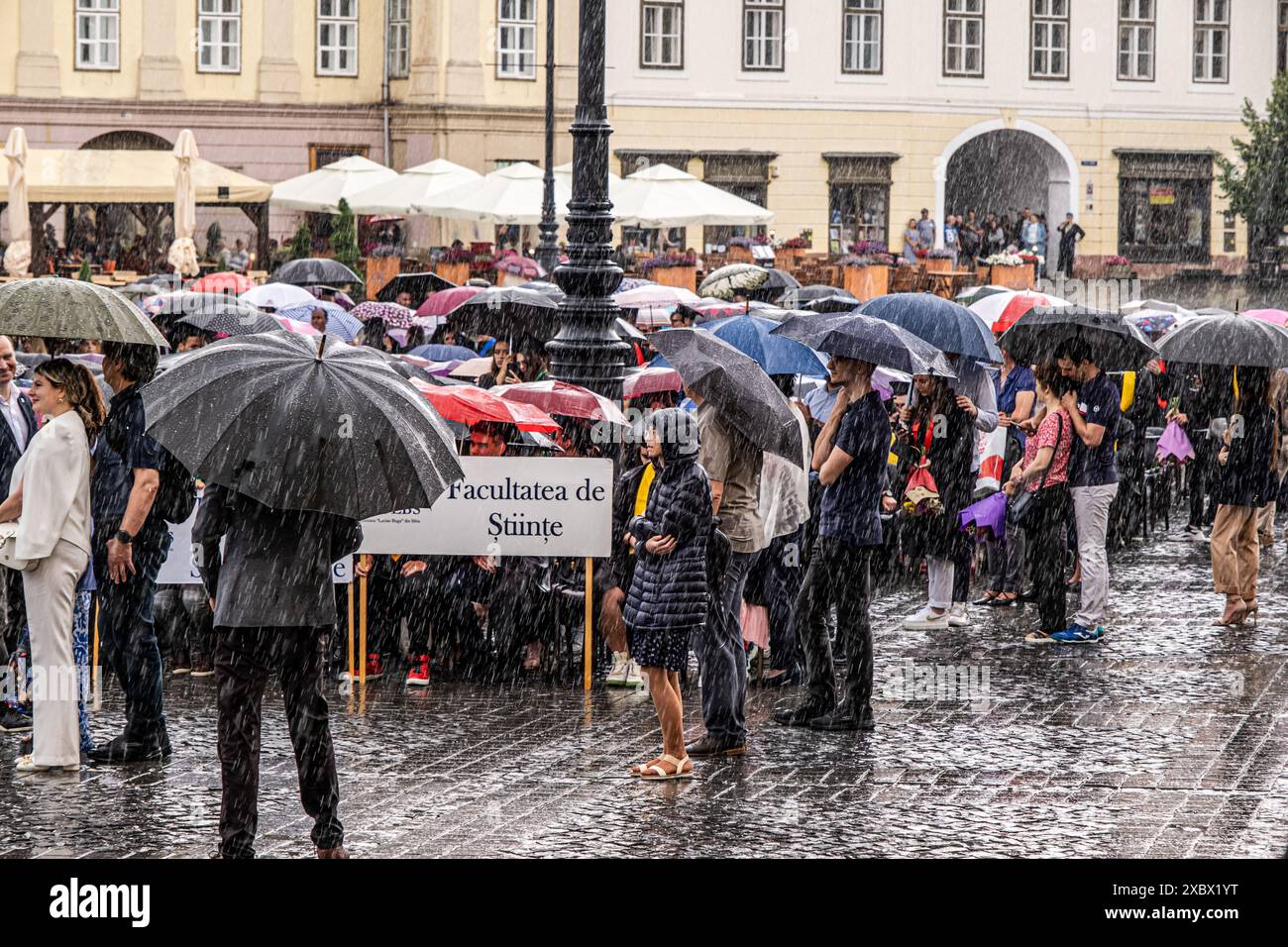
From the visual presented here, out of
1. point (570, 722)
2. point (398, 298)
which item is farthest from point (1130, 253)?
point (570, 722)

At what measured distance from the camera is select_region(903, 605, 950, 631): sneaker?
12516 millimetres

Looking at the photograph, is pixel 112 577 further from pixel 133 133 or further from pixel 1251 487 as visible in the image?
pixel 133 133

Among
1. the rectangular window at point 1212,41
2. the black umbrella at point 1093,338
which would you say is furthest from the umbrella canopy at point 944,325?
the rectangular window at point 1212,41

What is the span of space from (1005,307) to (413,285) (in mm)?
6978

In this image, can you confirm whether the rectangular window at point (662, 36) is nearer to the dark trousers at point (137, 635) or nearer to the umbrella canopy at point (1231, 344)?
the umbrella canopy at point (1231, 344)

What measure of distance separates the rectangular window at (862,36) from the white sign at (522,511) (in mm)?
35468

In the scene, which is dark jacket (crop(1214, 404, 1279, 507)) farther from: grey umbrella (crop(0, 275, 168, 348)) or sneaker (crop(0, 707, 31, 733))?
sneaker (crop(0, 707, 31, 733))

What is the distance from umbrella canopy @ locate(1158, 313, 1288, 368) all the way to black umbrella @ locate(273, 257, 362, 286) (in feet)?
36.8

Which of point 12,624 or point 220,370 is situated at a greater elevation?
point 220,370

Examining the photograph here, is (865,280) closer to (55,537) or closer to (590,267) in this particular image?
(590,267)

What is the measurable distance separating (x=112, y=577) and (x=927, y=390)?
17.6 feet

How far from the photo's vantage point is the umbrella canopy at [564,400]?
36.3 feet

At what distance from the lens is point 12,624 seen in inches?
386

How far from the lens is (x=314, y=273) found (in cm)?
2170
